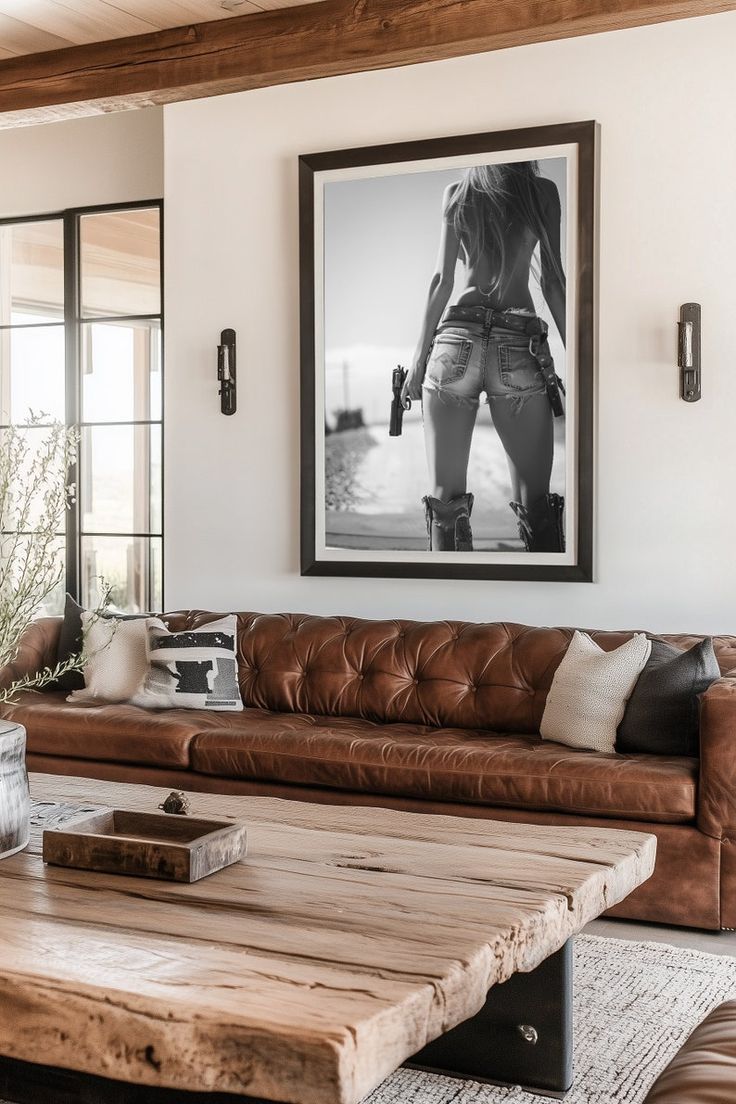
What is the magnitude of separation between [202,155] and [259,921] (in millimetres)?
4231

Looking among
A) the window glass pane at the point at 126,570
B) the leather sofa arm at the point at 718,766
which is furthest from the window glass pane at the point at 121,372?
the leather sofa arm at the point at 718,766

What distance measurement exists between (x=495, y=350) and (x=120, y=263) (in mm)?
2327

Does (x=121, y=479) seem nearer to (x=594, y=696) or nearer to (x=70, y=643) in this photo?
(x=70, y=643)

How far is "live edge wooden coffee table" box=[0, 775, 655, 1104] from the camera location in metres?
1.49

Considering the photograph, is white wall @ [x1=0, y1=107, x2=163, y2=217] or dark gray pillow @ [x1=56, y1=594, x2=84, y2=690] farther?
white wall @ [x1=0, y1=107, x2=163, y2=217]

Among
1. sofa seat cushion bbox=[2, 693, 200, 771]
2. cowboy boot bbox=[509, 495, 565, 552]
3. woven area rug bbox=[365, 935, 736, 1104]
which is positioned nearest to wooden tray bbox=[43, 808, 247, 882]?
woven area rug bbox=[365, 935, 736, 1104]

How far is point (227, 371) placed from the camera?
17.4ft

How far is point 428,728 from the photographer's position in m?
4.30

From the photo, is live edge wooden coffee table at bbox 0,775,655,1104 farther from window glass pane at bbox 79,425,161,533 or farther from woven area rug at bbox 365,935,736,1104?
window glass pane at bbox 79,425,161,533

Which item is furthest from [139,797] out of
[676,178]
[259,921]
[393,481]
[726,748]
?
[676,178]

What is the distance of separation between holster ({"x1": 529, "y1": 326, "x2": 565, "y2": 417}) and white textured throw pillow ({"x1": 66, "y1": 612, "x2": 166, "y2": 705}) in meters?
1.72

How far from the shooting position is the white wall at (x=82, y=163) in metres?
6.08

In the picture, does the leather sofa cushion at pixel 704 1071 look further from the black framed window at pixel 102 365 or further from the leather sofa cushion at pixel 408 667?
the black framed window at pixel 102 365

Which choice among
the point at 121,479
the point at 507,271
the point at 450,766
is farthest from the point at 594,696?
the point at 121,479
